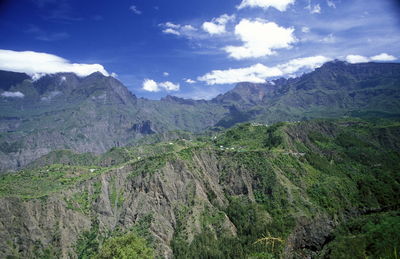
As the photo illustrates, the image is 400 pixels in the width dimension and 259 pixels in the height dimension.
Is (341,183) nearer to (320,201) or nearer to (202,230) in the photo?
(320,201)

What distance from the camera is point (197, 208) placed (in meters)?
160

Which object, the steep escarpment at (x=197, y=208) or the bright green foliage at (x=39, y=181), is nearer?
the steep escarpment at (x=197, y=208)

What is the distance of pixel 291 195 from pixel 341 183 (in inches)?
1669

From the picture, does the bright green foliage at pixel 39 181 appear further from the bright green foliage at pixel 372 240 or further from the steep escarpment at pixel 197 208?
the bright green foliage at pixel 372 240

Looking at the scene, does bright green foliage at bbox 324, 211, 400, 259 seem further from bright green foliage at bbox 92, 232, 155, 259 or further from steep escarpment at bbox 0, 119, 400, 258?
bright green foliage at bbox 92, 232, 155, 259

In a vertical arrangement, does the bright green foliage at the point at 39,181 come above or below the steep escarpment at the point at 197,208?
above

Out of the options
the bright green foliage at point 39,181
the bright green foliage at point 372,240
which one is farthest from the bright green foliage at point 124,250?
the bright green foliage at point 372,240

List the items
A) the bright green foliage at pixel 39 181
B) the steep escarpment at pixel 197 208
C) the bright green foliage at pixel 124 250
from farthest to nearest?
the bright green foliage at pixel 39 181 → the steep escarpment at pixel 197 208 → the bright green foliage at pixel 124 250

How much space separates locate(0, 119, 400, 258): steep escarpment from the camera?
130 metres

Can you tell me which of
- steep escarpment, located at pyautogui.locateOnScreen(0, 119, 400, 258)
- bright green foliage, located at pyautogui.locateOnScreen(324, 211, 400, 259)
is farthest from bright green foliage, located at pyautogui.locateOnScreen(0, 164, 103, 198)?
bright green foliage, located at pyautogui.locateOnScreen(324, 211, 400, 259)

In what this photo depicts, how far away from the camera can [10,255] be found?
4614 inches

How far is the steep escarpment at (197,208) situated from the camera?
12975 centimetres

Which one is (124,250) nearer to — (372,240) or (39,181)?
(372,240)

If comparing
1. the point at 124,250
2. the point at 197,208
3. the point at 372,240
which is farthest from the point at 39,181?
the point at 372,240
